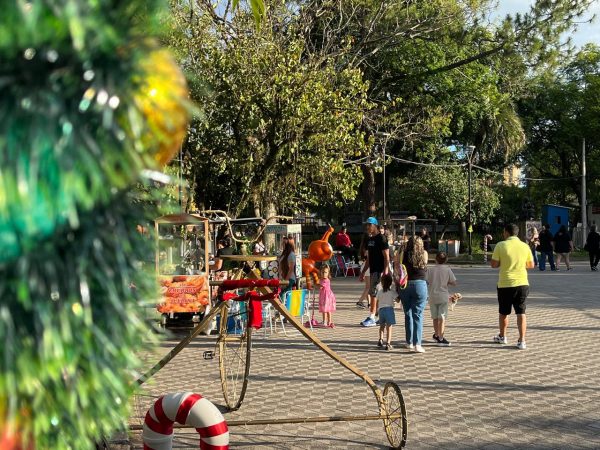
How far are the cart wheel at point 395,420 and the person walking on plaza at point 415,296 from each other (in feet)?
14.3

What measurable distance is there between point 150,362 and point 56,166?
1.58 ft

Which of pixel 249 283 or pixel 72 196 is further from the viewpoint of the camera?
pixel 249 283

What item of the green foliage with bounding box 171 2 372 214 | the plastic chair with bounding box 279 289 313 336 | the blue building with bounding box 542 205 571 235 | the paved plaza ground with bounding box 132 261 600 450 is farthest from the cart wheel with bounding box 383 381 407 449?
the blue building with bounding box 542 205 571 235

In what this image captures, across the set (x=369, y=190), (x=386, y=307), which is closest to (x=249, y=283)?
(x=386, y=307)

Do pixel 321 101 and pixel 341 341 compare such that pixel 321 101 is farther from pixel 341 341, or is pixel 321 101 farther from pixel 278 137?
pixel 341 341

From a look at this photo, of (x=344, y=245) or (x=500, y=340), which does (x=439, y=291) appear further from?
(x=344, y=245)

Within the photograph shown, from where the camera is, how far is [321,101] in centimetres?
1864

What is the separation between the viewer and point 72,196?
3.38 feet

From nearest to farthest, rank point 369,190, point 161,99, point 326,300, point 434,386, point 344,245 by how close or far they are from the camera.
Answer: point 161,99
point 434,386
point 326,300
point 344,245
point 369,190

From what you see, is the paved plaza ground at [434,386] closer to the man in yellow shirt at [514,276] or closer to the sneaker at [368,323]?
the sneaker at [368,323]

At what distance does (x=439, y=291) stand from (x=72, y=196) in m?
10.4

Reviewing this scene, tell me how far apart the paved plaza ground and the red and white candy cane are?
38 centimetres

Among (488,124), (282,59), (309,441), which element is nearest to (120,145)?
(309,441)

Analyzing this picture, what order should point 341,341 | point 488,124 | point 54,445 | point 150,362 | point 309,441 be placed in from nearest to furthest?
point 54,445
point 150,362
point 309,441
point 341,341
point 488,124
